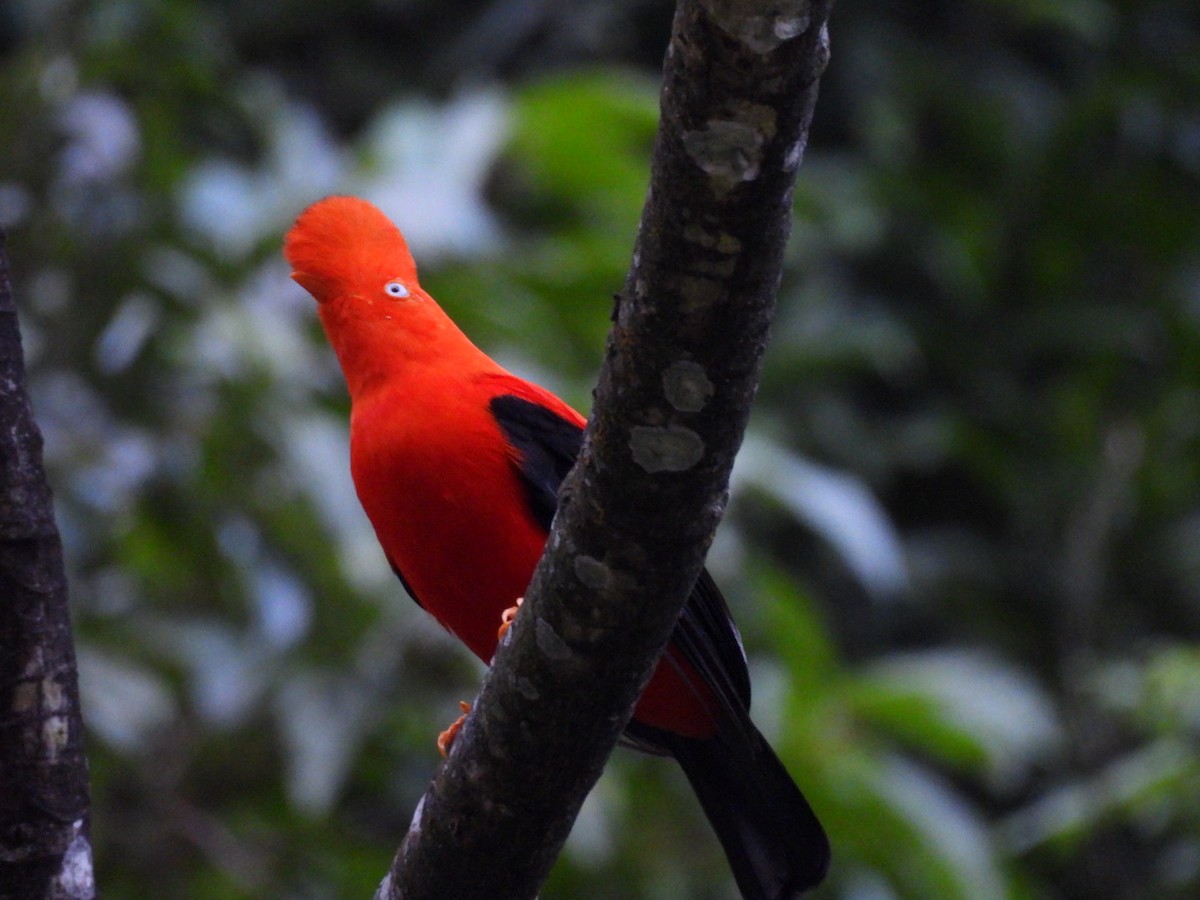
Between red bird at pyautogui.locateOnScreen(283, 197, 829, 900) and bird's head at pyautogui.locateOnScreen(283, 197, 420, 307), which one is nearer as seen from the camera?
red bird at pyautogui.locateOnScreen(283, 197, 829, 900)

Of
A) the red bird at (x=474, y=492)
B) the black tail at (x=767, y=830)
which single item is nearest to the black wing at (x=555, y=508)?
the red bird at (x=474, y=492)

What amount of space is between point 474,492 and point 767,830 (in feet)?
2.53

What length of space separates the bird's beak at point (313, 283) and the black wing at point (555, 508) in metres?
0.35

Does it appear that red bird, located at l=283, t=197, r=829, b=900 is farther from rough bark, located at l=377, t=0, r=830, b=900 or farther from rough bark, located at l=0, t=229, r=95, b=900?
rough bark, located at l=0, t=229, r=95, b=900

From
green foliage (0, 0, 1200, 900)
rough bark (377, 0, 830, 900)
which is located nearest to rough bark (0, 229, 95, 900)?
rough bark (377, 0, 830, 900)

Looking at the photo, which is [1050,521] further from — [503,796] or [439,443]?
[503,796]

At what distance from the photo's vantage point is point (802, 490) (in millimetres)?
4793

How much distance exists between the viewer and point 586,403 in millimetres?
4527

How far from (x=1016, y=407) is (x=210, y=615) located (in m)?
3.64

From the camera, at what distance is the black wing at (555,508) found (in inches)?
93.3

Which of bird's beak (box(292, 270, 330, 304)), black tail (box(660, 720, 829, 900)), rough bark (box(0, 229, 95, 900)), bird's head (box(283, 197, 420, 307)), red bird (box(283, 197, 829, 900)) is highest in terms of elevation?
bird's head (box(283, 197, 420, 307))

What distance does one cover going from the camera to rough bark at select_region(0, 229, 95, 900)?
1.97m

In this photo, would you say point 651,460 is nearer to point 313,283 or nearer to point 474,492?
point 474,492

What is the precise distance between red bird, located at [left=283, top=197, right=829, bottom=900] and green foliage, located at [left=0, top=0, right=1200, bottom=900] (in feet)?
4.83
